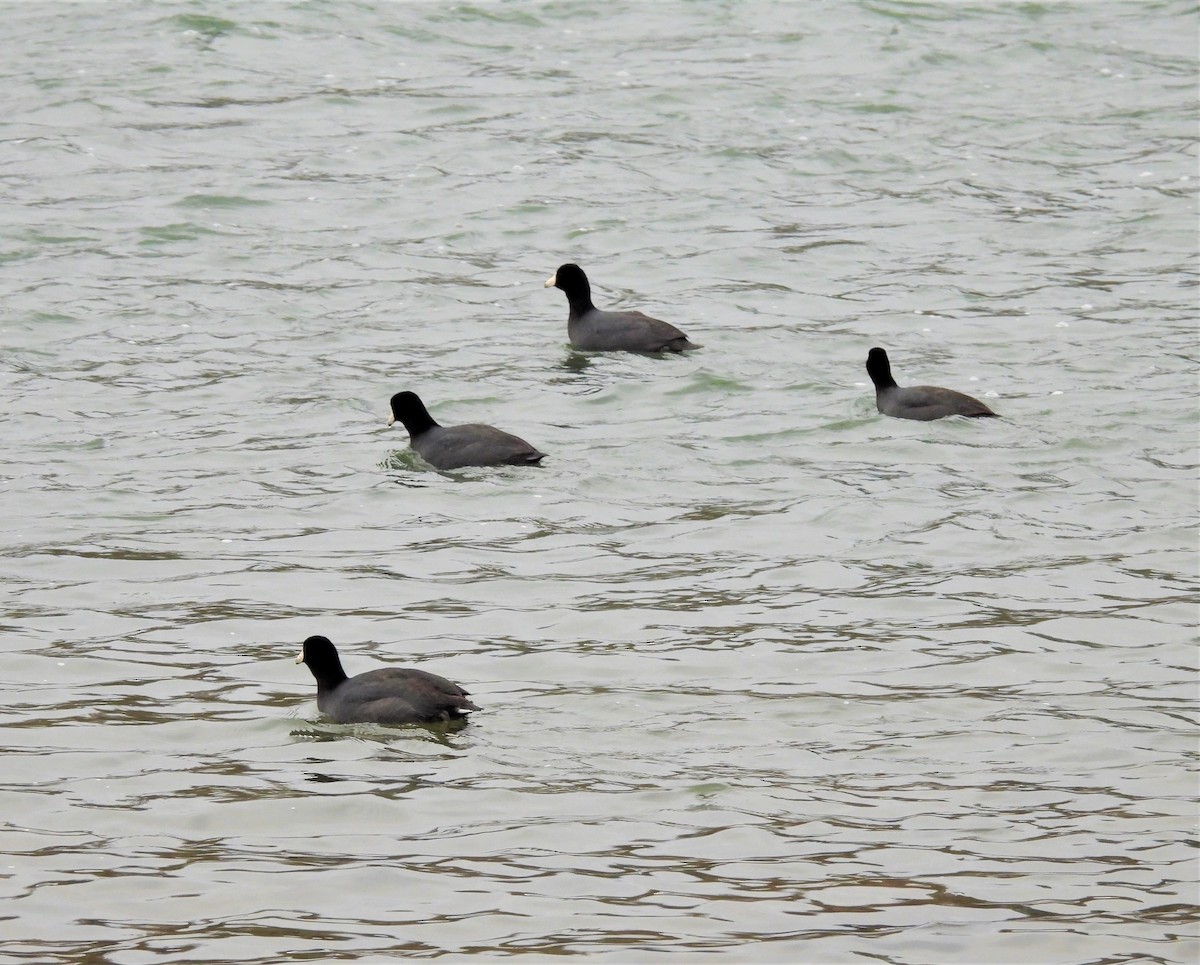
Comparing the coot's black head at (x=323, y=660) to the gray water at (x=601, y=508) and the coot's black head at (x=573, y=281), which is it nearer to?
the gray water at (x=601, y=508)

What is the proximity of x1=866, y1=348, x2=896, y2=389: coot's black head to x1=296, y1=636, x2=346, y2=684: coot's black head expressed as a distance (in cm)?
700

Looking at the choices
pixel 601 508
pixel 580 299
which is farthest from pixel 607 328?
pixel 601 508

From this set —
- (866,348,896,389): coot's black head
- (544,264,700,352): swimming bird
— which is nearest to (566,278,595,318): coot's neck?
(544,264,700,352): swimming bird

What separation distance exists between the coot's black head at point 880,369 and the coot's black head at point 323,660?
7.00 meters

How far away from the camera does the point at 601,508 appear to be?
Result: 1380 centimetres

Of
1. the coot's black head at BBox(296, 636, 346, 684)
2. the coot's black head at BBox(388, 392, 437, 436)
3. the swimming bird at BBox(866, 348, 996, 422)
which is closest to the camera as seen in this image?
the coot's black head at BBox(296, 636, 346, 684)

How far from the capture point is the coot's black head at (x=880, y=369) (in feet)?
52.3

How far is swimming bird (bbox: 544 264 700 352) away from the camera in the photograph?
1773cm

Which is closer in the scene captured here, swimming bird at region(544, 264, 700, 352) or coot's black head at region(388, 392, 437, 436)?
coot's black head at region(388, 392, 437, 436)

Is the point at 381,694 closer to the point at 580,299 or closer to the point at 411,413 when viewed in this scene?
the point at 411,413

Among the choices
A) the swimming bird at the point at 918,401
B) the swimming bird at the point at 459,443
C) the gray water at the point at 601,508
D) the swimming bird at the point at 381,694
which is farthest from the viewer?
the swimming bird at the point at 918,401

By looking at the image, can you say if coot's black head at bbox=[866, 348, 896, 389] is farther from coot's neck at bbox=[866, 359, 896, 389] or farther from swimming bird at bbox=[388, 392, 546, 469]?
swimming bird at bbox=[388, 392, 546, 469]

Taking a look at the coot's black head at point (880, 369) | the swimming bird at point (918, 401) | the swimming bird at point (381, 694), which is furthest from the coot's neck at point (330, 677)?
the coot's black head at point (880, 369)

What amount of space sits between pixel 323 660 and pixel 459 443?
4.63m
